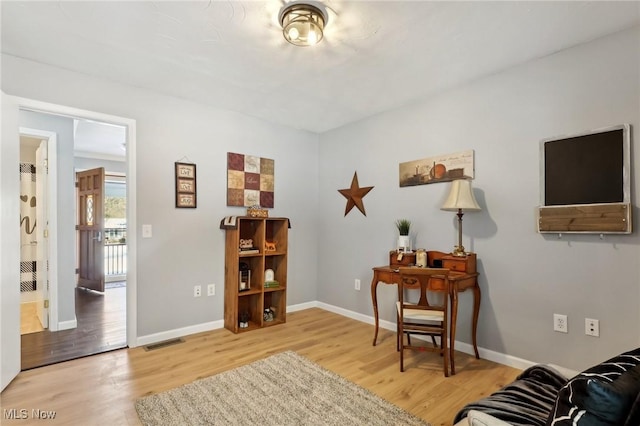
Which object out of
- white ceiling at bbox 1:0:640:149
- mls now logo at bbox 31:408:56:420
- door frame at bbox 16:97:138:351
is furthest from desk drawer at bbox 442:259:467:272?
mls now logo at bbox 31:408:56:420

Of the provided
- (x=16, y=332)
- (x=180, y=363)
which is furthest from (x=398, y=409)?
(x=16, y=332)

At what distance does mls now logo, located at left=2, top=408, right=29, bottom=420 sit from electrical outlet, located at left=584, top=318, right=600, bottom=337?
11.8 ft

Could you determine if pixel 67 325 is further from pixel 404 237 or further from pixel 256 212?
pixel 404 237

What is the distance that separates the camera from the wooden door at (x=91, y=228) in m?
4.97

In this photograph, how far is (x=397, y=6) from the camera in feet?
6.00

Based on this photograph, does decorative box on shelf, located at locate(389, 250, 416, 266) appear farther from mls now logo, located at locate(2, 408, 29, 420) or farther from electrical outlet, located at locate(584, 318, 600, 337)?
mls now logo, located at locate(2, 408, 29, 420)

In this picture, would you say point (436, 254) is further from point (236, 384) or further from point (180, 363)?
point (180, 363)

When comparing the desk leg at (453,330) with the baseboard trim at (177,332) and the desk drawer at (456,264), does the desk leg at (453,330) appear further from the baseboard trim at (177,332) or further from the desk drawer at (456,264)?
the baseboard trim at (177,332)

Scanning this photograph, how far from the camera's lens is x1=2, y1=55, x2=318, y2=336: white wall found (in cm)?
264

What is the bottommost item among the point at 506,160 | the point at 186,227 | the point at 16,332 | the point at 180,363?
the point at 180,363

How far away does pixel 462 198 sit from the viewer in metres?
2.58

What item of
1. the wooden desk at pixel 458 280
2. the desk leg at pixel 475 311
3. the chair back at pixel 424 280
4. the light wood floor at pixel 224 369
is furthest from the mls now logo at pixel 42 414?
the desk leg at pixel 475 311

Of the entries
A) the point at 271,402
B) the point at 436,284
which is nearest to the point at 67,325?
the point at 271,402

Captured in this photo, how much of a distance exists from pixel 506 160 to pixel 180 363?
10.3 feet
